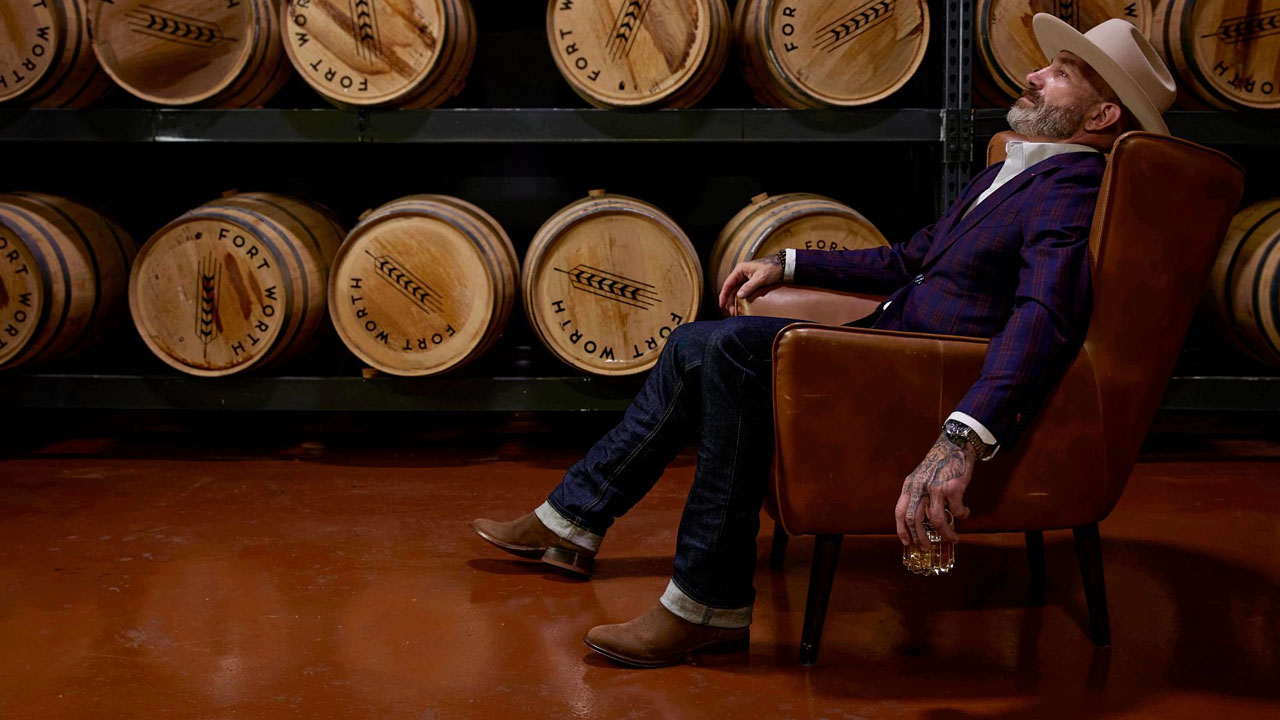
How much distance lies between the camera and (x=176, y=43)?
3.49 meters

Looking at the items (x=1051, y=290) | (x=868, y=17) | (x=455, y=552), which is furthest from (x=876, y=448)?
(x=868, y=17)

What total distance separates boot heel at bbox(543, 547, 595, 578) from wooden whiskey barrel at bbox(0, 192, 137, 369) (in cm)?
213

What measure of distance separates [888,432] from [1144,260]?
22.4 inches

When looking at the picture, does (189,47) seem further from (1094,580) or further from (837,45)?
(1094,580)

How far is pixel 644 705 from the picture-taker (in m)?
1.82

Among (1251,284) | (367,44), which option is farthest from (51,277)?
(1251,284)

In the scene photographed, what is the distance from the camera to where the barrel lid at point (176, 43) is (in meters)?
3.43

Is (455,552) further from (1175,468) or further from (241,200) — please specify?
(1175,468)

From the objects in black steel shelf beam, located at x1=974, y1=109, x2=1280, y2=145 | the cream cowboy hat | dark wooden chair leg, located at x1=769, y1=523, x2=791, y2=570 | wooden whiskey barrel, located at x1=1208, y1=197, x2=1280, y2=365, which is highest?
the cream cowboy hat

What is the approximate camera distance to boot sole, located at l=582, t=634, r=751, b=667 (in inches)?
77.5

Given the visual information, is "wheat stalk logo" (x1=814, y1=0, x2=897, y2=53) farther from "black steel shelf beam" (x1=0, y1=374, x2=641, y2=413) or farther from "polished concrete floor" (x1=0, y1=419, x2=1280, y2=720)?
"polished concrete floor" (x1=0, y1=419, x2=1280, y2=720)

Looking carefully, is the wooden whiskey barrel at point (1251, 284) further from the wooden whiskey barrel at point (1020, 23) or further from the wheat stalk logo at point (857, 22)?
the wheat stalk logo at point (857, 22)

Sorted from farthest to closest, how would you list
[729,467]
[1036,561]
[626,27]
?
1. [626,27]
2. [1036,561]
3. [729,467]

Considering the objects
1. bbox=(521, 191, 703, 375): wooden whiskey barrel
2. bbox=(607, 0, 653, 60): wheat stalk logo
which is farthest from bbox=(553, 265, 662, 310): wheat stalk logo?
bbox=(607, 0, 653, 60): wheat stalk logo
